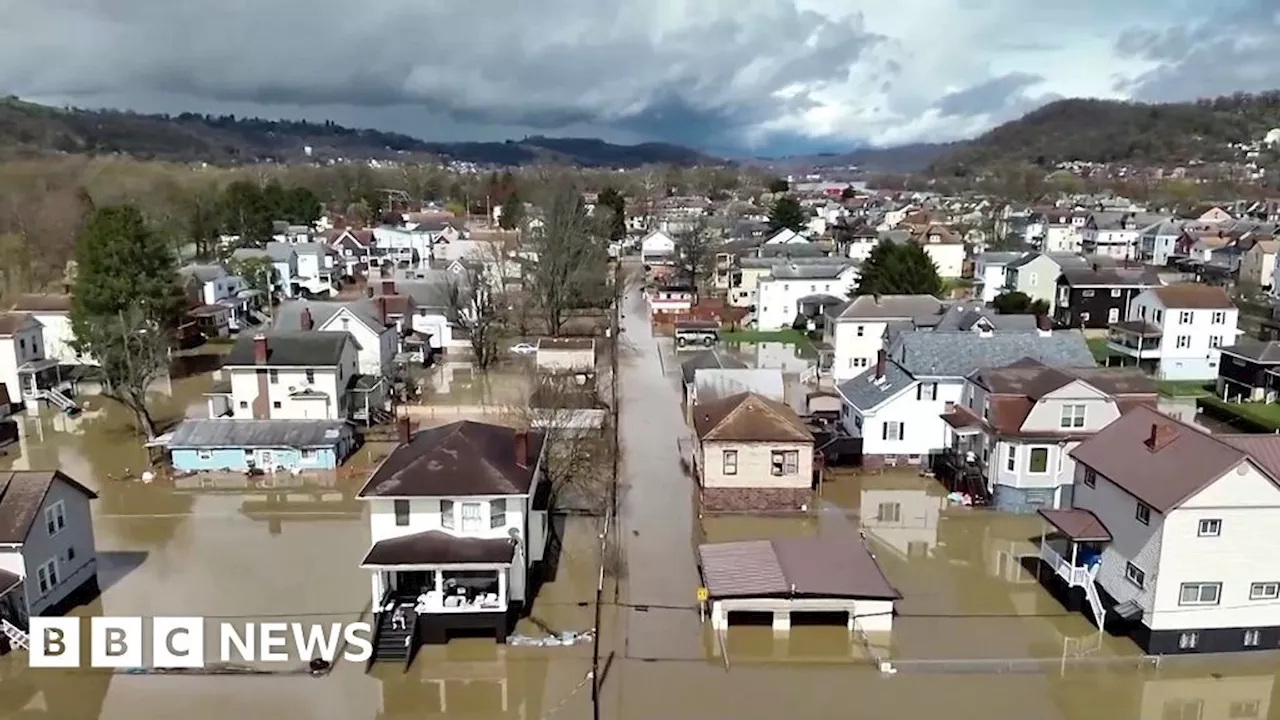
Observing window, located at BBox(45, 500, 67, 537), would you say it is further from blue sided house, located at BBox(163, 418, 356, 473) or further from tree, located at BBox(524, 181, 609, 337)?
tree, located at BBox(524, 181, 609, 337)

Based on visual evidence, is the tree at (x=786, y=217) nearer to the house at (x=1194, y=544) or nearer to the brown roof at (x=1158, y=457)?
the brown roof at (x=1158, y=457)

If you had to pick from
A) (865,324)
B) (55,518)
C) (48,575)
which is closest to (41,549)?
(48,575)

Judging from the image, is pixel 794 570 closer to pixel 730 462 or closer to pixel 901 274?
pixel 730 462

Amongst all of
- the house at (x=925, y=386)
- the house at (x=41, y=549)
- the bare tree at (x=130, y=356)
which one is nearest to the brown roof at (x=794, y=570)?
A: the house at (x=925, y=386)

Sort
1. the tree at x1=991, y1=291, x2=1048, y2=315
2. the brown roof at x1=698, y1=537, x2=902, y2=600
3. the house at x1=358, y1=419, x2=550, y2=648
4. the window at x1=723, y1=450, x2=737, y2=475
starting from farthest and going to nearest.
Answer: the tree at x1=991, y1=291, x2=1048, y2=315
the window at x1=723, y1=450, x2=737, y2=475
the brown roof at x1=698, y1=537, x2=902, y2=600
the house at x1=358, y1=419, x2=550, y2=648

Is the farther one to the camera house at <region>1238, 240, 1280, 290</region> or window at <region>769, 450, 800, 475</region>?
house at <region>1238, 240, 1280, 290</region>

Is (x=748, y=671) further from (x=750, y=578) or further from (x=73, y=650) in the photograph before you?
(x=73, y=650)

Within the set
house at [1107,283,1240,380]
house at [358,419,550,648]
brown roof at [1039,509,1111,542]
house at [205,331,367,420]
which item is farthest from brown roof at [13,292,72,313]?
house at [1107,283,1240,380]
